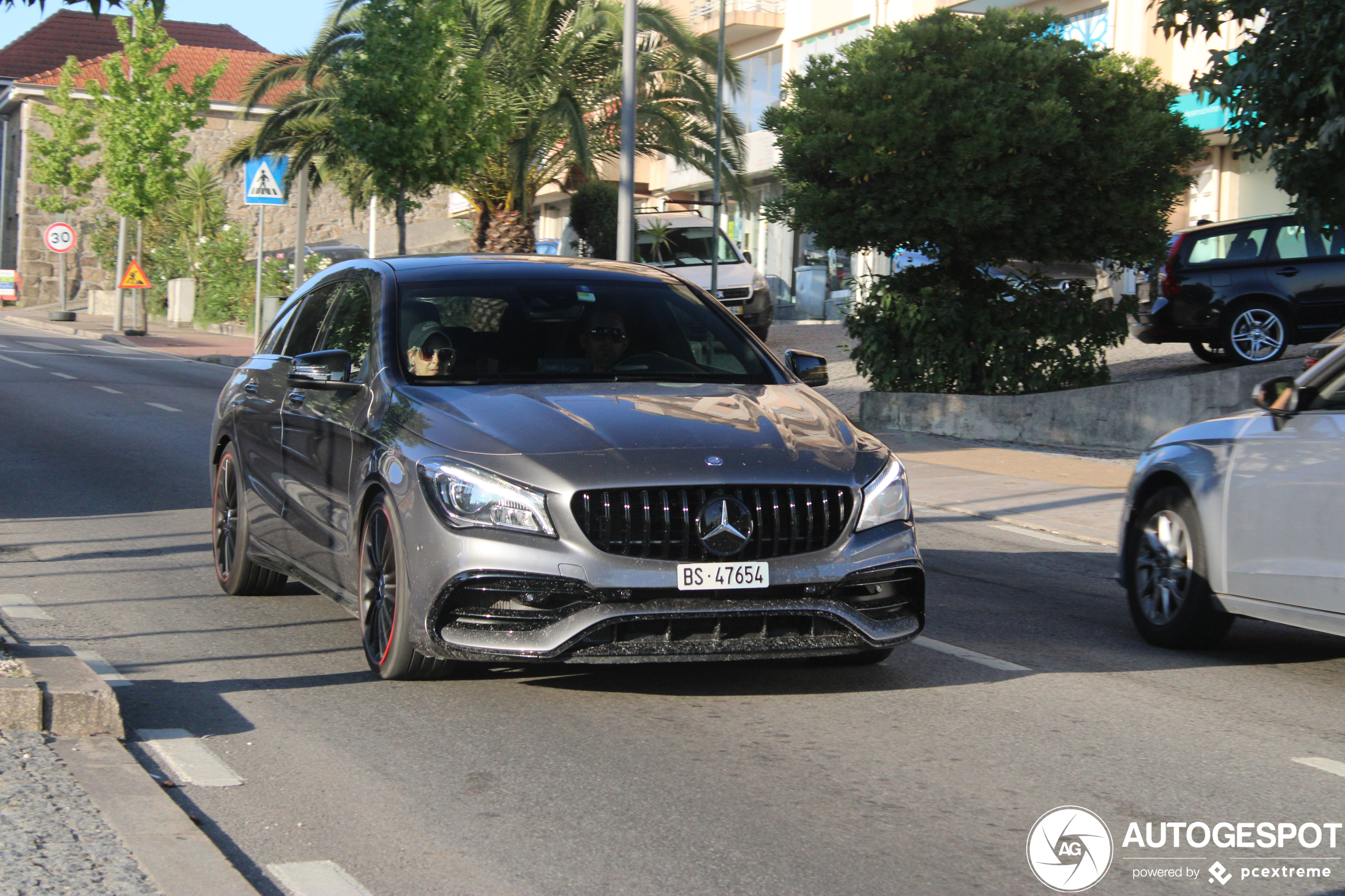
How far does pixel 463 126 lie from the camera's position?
1075 inches

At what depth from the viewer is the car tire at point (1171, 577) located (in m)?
7.16

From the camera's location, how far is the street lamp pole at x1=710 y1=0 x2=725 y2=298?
94.2 ft

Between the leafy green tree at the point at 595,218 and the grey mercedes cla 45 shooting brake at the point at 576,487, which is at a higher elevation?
the leafy green tree at the point at 595,218

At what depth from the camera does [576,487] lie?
5566 millimetres

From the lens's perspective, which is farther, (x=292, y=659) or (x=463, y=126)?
(x=463, y=126)

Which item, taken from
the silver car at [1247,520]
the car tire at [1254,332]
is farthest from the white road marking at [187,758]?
the car tire at [1254,332]

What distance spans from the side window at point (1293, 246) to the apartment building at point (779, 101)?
8723 millimetres

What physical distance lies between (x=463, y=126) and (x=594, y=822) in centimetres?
2379

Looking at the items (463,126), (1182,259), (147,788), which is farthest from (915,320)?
(147,788)

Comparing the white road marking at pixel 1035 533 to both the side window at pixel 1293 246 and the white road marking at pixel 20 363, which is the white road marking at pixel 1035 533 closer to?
the side window at pixel 1293 246

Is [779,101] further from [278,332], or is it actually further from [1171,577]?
[1171,577]

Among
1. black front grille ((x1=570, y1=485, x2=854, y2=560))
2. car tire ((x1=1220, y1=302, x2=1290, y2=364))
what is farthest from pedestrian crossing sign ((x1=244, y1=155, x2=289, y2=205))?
black front grille ((x1=570, y1=485, x2=854, y2=560))

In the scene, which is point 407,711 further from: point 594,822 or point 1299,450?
point 1299,450

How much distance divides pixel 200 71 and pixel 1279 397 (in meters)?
65.7
